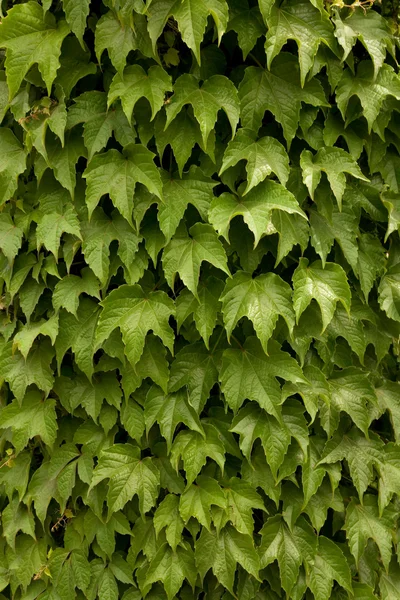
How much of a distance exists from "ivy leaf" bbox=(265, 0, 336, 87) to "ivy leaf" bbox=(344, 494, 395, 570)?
1.51 meters

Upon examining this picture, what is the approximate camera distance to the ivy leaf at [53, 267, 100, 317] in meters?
2.19

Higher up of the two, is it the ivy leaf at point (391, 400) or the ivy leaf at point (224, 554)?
the ivy leaf at point (391, 400)

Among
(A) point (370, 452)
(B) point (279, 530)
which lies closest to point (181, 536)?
(B) point (279, 530)

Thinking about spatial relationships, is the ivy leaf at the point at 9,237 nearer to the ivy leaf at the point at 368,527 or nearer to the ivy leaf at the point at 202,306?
the ivy leaf at the point at 202,306

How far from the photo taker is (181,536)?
87.2 inches

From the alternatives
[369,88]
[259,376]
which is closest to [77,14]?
[369,88]

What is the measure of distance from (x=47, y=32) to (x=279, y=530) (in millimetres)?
1901

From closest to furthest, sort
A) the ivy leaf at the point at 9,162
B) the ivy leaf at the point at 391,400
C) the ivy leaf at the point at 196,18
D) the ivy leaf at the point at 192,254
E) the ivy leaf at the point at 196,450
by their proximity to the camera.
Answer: the ivy leaf at the point at 196,18, the ivy leaf at the point at 192,254, the ivy leaf at the point at 196,450, the ivy leaf at the point at 9,162, the ivy leaf at the point at 391,400

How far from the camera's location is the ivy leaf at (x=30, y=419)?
7.55 ft

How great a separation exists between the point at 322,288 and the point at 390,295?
1.12 ft

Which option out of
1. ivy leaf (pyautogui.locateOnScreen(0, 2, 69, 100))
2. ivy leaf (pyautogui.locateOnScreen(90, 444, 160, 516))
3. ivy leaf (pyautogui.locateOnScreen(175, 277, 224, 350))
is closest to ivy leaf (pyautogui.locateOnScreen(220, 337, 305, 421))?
ivy leaf (pyautogui.locateOnScreen(175, 277, 224, 350))

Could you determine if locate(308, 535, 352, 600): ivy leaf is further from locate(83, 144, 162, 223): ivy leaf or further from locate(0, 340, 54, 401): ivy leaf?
locate(83, 144, 162, 223): ivy leaf

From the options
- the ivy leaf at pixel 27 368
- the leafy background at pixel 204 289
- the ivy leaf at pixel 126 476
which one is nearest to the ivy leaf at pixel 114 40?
the leafy background at pixel 204 289

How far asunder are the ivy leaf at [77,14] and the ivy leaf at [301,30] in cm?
59
